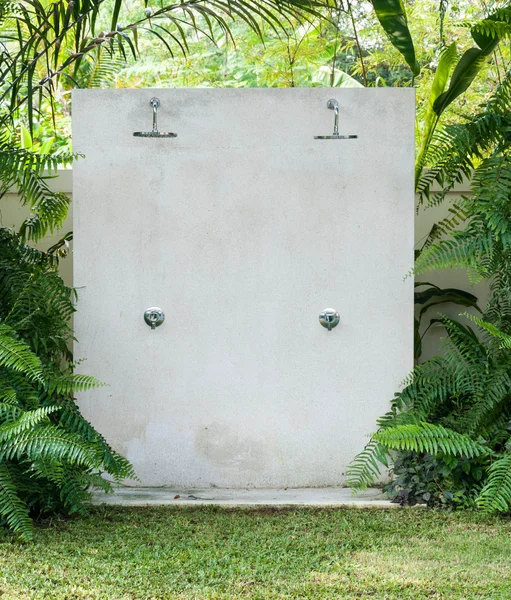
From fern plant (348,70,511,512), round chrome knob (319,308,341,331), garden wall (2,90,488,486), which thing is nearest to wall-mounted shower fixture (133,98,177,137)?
garden wall (2,90,488,486)

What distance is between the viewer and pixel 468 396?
4094mm

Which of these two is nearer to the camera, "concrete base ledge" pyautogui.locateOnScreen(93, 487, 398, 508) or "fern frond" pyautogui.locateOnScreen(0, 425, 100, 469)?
"fern frond" pyautogui.locateOnScreen(0, 425, 100, 469)

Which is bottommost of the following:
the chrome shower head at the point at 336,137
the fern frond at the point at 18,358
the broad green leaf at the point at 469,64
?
the fern frond at the point at 18,358

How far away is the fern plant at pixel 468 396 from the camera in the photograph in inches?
143

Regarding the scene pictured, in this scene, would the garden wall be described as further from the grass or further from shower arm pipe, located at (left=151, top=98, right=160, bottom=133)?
the grass

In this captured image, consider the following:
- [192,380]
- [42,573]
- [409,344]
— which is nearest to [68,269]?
[192,380]

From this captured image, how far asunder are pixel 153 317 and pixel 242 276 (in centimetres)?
55

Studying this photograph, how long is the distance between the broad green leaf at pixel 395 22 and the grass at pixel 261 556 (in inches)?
100

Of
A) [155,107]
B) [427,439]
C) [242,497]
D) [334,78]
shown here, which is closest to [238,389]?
[242,497]

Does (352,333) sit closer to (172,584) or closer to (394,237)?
(394,237)

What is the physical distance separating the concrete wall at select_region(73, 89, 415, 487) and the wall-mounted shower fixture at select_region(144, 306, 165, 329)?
0.05 meters

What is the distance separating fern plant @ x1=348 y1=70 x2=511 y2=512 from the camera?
362 cm

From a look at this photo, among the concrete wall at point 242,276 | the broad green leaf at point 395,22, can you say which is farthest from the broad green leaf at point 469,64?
the concrete wall at point 242,276

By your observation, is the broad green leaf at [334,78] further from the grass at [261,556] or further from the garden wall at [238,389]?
the grass at [261,556]
